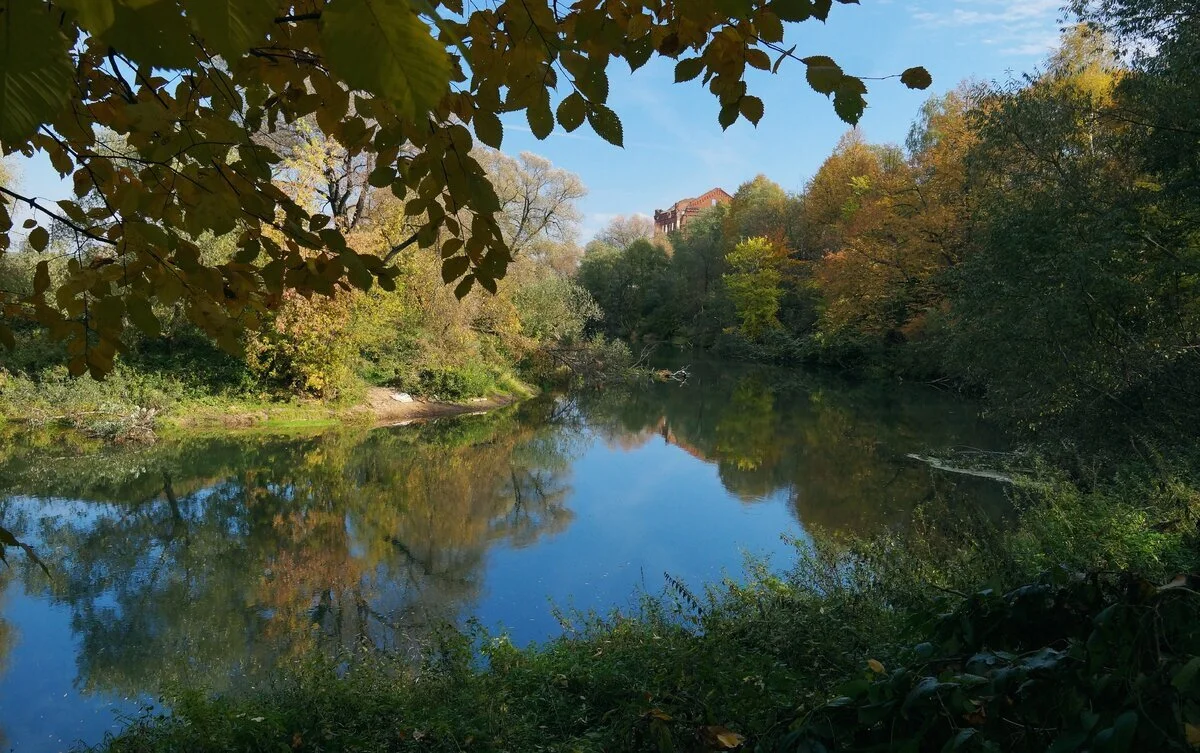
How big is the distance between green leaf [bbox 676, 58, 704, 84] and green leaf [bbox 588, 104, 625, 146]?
0.20 metres

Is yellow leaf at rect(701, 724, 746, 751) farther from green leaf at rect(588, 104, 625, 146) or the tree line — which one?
the tree line

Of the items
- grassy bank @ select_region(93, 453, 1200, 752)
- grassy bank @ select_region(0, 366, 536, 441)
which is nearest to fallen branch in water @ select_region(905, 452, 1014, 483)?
grassy bank @ select_region(93, 453, 1200, 752)

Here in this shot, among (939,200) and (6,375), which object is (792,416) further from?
(6,375)

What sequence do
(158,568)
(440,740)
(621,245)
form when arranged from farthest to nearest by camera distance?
(621,245) < (158,568) < (440,740)

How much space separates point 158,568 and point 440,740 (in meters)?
5.74

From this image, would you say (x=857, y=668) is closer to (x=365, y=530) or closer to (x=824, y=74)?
(x=824, y=74)

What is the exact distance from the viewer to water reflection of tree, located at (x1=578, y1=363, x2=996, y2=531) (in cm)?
1058

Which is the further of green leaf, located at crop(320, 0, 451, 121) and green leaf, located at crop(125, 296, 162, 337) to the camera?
green leaf, located at crop(125, 296, 162, 337)

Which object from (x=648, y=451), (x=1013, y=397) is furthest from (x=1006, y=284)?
(x=648, y=451)

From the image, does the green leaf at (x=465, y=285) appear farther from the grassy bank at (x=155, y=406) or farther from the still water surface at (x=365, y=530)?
the grassy bank at (x=155, y=406)

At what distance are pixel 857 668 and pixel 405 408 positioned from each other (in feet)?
50.4

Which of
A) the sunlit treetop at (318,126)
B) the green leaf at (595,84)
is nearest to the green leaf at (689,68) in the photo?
the sunlit treetop at (318,126)

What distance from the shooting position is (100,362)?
163 centimetres

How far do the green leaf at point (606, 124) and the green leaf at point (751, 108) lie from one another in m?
0.29
